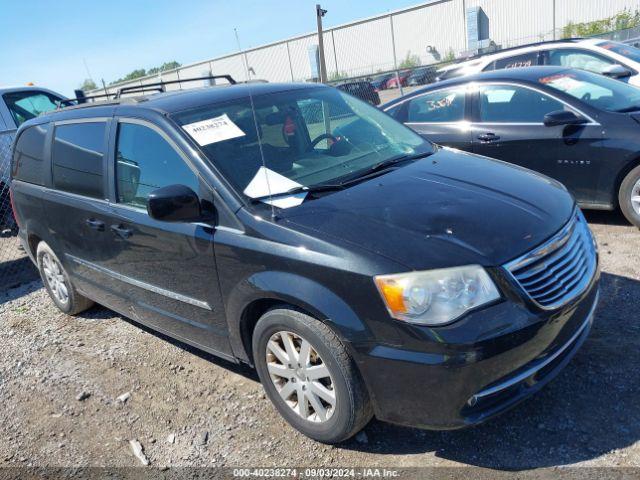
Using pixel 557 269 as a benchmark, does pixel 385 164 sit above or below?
above

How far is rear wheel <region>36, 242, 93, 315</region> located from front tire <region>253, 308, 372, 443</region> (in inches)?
104

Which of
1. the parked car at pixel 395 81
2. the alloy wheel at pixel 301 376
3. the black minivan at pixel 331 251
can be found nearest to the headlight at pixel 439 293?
the black minivan at pixel 331 251

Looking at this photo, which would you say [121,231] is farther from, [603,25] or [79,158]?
[603,25]

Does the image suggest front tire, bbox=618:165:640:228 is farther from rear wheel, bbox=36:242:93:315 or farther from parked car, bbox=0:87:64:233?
parked car, bbox=0:87:64:233

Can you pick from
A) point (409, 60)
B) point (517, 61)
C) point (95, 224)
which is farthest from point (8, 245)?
point (409, 60)

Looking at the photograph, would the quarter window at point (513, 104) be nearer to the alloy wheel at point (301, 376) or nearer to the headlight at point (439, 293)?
the headlight at point (439, 293)

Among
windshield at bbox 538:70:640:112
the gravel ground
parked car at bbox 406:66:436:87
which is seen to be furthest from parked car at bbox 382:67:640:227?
parked car at bbox 406:66:436:87

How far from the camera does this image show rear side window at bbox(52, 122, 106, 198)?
12.7 feet

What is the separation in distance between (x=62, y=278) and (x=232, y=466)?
9.56 feet

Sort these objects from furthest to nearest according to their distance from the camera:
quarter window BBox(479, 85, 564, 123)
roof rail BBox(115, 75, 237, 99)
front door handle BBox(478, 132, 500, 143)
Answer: front door handle BBox(478, 132, 500, 143)
quarter window BBox(479, 85, 564, 123)
roof rail BBox(115, 75, 237, 99)

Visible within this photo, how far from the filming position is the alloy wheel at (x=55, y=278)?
4996 millimetres

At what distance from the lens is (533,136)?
5.51m

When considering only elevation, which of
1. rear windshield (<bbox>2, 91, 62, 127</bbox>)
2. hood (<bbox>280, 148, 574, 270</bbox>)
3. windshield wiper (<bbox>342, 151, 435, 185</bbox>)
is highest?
rear windshield (<bbox>2, 91, 62, 127</bbox>)

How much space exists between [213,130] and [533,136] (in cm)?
359
